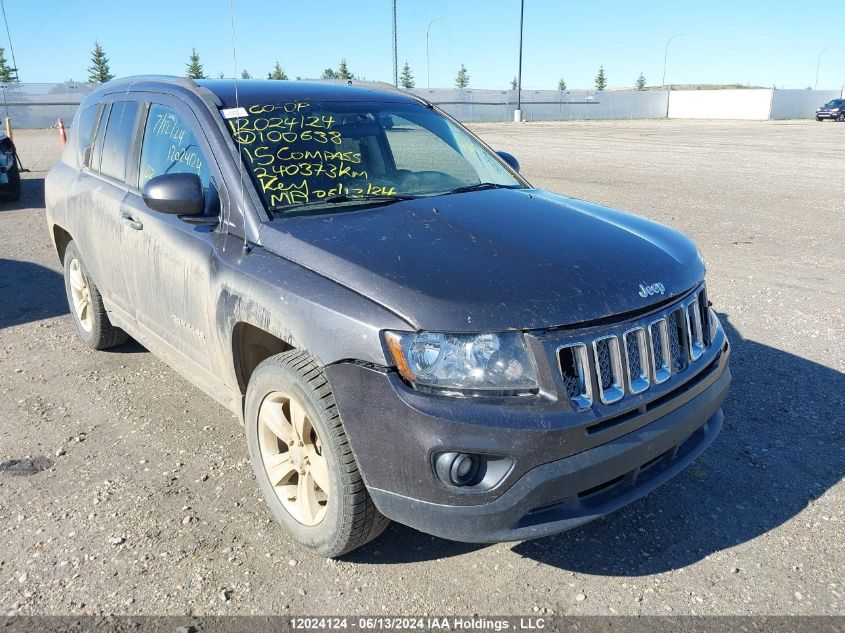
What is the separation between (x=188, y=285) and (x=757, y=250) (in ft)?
23.1

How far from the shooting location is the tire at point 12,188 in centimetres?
1197

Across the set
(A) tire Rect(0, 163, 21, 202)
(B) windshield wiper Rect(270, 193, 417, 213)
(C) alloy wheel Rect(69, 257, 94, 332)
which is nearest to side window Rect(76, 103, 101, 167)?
(C) alloy wheel Rect(69, 257, 94, 332)

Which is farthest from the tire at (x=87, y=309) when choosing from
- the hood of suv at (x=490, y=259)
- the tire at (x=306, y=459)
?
the hood of suv at (x=490, y=259)

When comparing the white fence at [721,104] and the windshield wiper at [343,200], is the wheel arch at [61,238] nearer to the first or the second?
the windshield wiper at [343,200]

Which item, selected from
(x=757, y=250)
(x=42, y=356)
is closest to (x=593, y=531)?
(x=42, y=356)

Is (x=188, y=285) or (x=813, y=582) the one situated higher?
(x=188, y=285)

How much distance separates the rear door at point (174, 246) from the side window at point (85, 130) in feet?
3.16

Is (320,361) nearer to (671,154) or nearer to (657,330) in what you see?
(657,330)

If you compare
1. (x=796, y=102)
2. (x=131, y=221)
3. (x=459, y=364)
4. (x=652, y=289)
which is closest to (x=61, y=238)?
(x=131, y=221)

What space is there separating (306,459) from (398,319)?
0.85 m

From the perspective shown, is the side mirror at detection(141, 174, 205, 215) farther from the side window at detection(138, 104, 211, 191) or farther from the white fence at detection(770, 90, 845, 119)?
the white fence at detection(770, 90, 845, 119)

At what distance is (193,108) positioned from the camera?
3473 mm

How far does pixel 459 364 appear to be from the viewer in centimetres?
235

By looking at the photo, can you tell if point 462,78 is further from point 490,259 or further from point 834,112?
point 490,259
